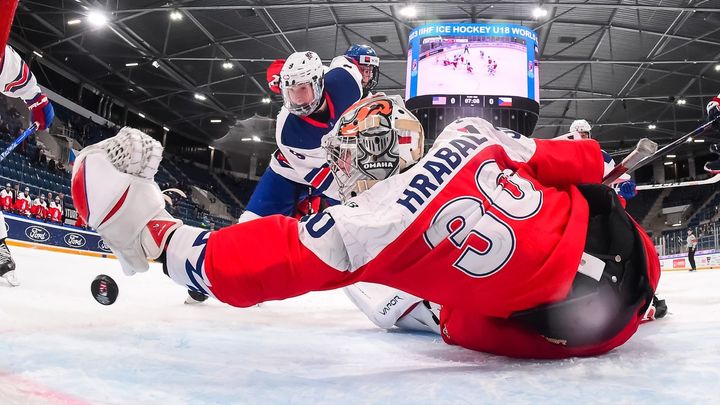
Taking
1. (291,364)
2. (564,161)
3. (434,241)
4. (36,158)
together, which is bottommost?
(291,364)

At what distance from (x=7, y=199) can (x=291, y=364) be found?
32.2 ft

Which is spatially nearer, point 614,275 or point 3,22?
point 3,22

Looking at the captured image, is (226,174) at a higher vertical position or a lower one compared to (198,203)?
higher

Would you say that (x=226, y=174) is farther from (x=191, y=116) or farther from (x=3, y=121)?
(x=3, y=121)

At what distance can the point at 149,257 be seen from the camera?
1.28m

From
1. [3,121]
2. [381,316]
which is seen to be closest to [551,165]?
[381,316]

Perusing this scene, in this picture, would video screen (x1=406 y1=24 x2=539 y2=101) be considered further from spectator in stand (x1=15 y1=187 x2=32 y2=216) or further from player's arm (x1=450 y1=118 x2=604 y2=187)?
player's arm (x1=450 y1=118 x2=604 y2=187)

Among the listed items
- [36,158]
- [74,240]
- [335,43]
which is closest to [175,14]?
[335,43]

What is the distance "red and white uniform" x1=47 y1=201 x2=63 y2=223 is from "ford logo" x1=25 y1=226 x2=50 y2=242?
2904 millimetres

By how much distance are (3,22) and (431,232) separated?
1.06m

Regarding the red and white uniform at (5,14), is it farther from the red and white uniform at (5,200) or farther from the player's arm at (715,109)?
the red and white uniform at (5,200)

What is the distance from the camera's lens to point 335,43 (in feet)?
41.8

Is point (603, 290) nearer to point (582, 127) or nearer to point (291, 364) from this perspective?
point (291, 364)

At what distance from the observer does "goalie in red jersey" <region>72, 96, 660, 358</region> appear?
115 centimetres
